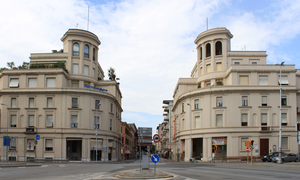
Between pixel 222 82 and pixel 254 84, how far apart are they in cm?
617

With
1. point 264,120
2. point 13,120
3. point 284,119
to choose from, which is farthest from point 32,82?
point 284,119

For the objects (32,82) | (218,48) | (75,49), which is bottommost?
(32,82)

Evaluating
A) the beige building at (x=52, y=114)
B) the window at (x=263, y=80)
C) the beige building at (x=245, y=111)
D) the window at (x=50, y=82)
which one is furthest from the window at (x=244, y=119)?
the window at (x=50, y=82)

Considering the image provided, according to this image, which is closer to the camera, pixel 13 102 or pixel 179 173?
pixel 179 173

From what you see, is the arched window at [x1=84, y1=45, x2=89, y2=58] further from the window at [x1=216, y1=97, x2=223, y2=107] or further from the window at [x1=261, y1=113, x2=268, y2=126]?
the window at [x1=261, y1=113, x2=268, y2=126]

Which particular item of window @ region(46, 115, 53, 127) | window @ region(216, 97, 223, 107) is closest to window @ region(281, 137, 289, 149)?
window @ region(216, 97, 223, 107)

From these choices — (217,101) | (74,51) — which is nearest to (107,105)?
(74,51)

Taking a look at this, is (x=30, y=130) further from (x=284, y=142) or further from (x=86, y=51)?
(x=284, y=142)

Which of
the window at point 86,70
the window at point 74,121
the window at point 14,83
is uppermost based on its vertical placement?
the window at point 86,70

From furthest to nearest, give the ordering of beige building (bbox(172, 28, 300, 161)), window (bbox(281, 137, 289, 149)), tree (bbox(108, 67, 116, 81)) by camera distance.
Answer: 1. tree (bbox(108, 67, 116, 81))
2. beige building (bbox(172, 28, 300, 161))
3. window (bbox(281, 137, 289, 149))

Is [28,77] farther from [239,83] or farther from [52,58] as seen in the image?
[239,83]

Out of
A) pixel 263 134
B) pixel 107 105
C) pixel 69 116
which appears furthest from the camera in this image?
pixel 107 105

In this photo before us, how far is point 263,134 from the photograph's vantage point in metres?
48.2

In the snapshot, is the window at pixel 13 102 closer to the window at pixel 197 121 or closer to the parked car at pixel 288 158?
the window at pixel 197 121
